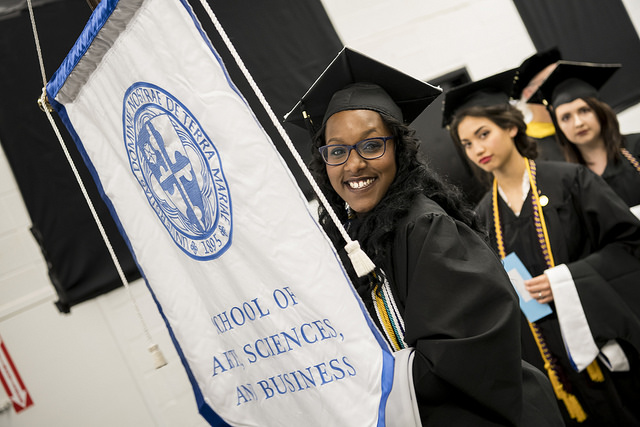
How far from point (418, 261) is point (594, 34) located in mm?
4016

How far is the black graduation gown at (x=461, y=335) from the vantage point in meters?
1.15

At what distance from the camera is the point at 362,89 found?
5.01 feet

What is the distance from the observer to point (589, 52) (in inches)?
166

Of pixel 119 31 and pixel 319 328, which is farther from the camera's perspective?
pixel 119 31

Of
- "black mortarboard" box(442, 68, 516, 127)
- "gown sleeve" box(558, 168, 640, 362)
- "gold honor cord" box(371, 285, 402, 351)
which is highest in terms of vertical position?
"black mortarboard" box(442, 68, 516, 127)

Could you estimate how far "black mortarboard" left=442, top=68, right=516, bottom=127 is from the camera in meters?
2.67

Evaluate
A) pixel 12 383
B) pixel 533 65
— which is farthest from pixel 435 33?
pixel 12 383

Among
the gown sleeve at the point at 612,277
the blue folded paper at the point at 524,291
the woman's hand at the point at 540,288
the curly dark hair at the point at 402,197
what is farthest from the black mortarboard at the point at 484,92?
the curly dark hair at the point at 402,197

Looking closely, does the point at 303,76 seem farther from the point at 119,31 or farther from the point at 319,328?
the point at 319,328

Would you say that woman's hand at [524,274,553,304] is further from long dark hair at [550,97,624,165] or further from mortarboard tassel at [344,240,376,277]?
mortarboard tassel at [344,240,376,277]

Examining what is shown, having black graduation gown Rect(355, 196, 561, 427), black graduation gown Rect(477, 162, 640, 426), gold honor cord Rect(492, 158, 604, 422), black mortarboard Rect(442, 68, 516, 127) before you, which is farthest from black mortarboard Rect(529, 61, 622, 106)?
black graduation gown Rect(355, 196, 561, 427)

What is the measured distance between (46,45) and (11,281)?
133cm

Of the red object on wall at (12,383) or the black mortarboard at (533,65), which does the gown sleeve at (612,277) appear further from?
the red object on wall at (12,383)

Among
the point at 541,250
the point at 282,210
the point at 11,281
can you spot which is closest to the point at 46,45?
the point at 11,281
